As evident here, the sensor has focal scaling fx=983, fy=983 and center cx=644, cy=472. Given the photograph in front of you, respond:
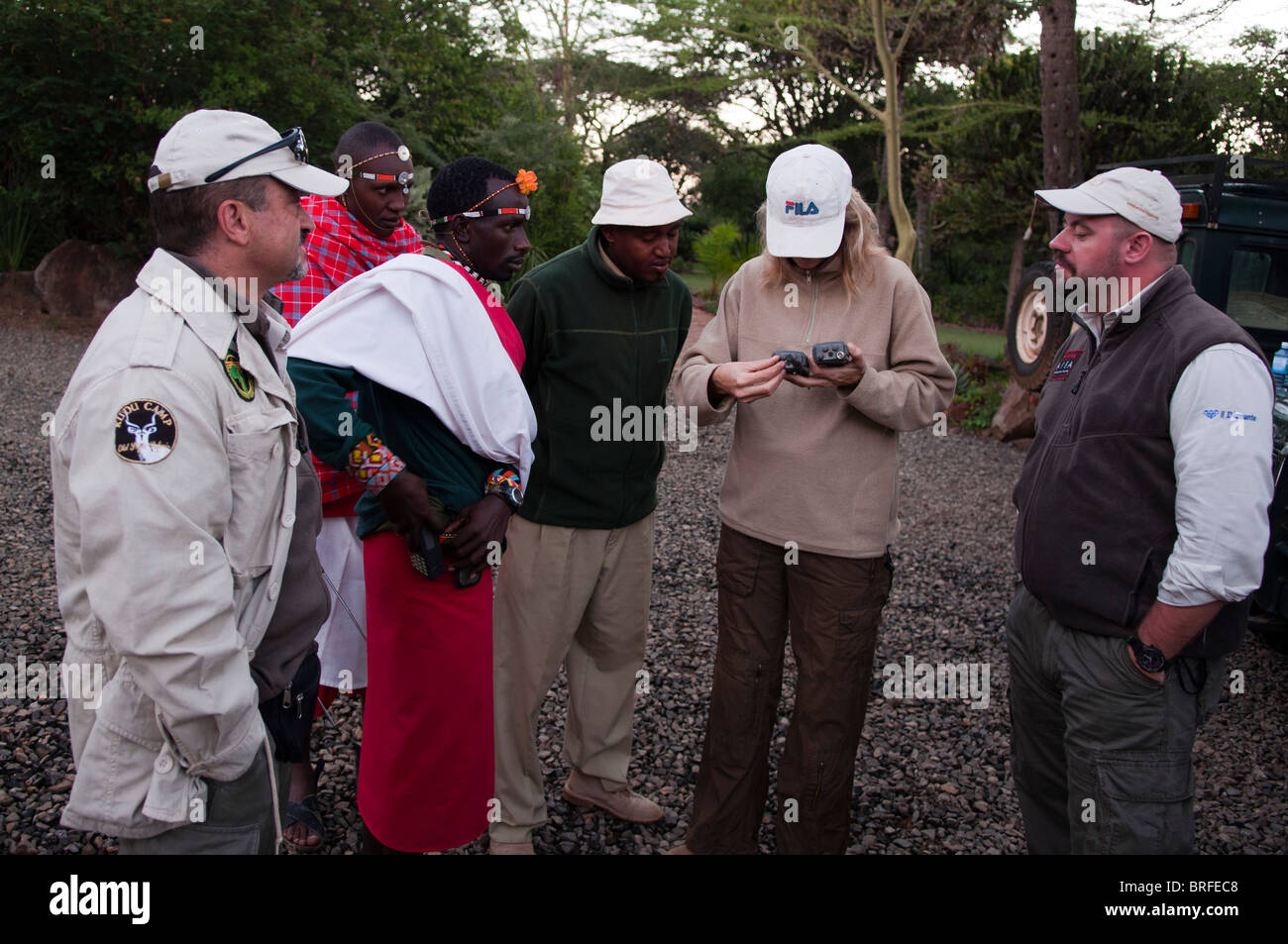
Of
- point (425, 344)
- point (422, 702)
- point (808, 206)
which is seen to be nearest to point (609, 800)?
point (422, 702)

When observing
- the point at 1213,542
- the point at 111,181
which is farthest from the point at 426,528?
the point at 111,181

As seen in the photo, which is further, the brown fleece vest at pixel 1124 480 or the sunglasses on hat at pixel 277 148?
the brown fleece vest at pixel 1124 480

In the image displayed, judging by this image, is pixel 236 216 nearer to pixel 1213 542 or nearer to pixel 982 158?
pixel 1213 542

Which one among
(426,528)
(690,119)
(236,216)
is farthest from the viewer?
(690,119)

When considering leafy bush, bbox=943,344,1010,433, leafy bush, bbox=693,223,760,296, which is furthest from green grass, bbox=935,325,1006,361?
leafy bush, bbox=693,223,760,296

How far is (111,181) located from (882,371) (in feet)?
43.2

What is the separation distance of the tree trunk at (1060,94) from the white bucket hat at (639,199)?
8489 millimetres

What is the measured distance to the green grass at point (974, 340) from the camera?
15891mm

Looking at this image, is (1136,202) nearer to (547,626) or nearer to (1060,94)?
(547,626)

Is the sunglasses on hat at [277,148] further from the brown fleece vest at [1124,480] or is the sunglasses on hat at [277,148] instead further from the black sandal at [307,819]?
the black sandal at [307,819]

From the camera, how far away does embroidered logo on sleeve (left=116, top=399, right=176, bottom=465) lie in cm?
161

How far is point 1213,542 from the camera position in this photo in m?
2.14

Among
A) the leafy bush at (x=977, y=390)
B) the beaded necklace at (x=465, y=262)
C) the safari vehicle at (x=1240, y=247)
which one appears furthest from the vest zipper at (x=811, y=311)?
the leafy bush at (x=977, y=390)

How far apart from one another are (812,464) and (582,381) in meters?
0.78
